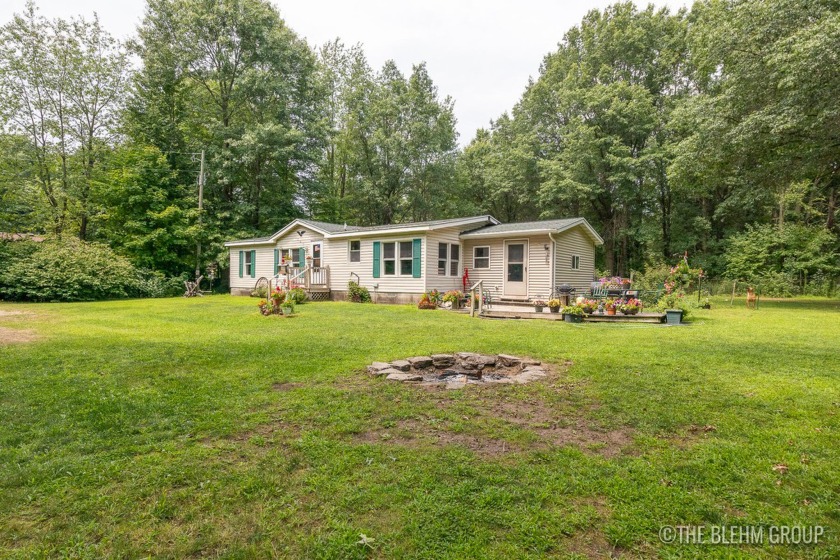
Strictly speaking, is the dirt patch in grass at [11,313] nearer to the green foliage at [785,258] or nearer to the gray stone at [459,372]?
the gray stone at [459,372]

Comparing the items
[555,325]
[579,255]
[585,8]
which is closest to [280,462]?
[555,325]

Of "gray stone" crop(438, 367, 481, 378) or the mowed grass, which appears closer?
the mowed grass

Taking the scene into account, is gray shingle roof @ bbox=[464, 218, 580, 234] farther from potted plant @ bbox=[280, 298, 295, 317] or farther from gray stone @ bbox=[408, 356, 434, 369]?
gray stone @ bbox=[408, 356, 434, 369]

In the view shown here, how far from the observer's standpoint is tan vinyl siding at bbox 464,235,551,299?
13.5m

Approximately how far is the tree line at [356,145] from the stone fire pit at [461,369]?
13349 mm

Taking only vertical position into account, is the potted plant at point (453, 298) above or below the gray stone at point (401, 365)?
above

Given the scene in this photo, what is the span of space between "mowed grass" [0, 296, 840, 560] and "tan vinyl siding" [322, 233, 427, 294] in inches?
354

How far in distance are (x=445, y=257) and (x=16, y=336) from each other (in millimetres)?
11430

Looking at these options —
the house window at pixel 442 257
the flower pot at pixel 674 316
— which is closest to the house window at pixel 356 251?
the house window at pixel 442 257

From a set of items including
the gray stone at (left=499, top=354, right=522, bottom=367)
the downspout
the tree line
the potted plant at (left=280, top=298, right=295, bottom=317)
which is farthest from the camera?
the tree line

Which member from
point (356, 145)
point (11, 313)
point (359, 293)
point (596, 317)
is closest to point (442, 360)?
point (596, 317)

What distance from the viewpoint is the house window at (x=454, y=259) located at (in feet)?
49.5

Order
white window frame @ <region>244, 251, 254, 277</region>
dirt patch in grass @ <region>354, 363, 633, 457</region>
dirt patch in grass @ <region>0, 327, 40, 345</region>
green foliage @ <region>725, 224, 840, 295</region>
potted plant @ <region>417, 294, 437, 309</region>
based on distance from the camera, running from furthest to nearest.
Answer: white window frame @ <region>244, 251, 254, 277</region> < green foliage @ <region>725, 224, 840, 295</region> < potted plant @ <region>417, 294, 437, 309</region> < dirt patch in grass @ <region>0, 327, 40, 345</region> < dirt patch in grass @ <region>354, 363, 633, 457</region>

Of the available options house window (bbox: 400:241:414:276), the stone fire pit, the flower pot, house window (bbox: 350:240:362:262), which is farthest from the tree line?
the stone fire pit
